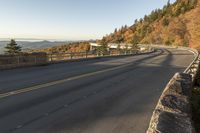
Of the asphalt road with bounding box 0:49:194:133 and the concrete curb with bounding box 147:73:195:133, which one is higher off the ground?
the concrete curb with bounding box 147:73:195:133

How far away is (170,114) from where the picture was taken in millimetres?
4410

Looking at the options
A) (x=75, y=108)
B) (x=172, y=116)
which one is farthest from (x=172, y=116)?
(x=75, y=108)

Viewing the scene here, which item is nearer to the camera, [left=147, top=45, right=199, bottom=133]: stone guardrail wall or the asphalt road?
[left=147, top=45, right=199, bottom=133]: stone guardrail wall

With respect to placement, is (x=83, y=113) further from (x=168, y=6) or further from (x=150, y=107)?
(x=168, y=6)

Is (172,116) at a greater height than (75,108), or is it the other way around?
(172,116)

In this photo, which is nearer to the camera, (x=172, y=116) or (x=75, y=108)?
(x=172, y=116)

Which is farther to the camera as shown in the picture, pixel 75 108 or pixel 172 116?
pixel 75 108

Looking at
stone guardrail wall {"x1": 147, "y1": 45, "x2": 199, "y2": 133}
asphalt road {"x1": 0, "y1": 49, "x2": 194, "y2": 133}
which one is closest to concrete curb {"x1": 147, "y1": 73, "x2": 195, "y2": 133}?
stone guardrail wall {"x1": 147, "y1": 45, "x2": 199, "y2": 133}

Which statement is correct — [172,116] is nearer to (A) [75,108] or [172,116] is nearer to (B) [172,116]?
(B) [172,116]

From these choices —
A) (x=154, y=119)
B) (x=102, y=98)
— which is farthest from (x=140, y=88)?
(x=154, y=119)

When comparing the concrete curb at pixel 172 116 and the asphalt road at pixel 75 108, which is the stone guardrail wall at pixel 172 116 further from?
the asphalt road at pixel 75 108

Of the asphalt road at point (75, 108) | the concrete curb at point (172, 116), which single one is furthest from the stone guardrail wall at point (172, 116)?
the asphalt road at point (75, 108)

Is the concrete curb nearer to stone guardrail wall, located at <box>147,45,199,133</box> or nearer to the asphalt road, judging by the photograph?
stone guardrail wall, located at <box>147,45,199,133</box>

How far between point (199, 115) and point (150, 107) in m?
1.77
